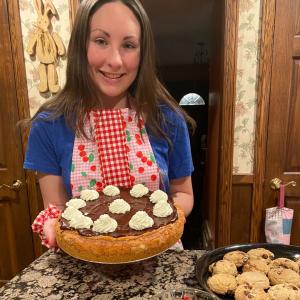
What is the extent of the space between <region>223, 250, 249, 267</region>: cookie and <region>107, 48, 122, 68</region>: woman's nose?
0.65m

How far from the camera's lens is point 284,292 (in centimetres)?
72

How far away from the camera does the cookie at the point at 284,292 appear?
0.71 meters

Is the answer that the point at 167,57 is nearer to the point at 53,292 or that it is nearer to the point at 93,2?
the point at 93,2

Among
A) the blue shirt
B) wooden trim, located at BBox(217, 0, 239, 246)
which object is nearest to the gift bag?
wooden trim, located at BBox(217, 0, 239, 246)

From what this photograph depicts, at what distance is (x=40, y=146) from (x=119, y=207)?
0.41 metres

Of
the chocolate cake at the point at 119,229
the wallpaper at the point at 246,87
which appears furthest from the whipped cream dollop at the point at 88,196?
the wallpaper at the point at 246,87

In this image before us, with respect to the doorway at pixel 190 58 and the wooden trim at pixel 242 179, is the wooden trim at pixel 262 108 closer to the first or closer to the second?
the wooden trim at pixel 242 179

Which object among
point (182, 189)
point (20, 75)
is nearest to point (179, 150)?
point (182, 189)

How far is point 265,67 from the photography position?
196 cm

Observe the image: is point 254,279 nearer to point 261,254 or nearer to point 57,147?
point 261,254

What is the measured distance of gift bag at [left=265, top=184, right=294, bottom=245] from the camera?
2.06 meters

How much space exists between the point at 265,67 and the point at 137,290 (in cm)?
161

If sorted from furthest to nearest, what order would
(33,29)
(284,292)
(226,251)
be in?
(33,29)
(226,251)
(284,292)

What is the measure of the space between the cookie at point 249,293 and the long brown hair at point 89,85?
23.9 inches
